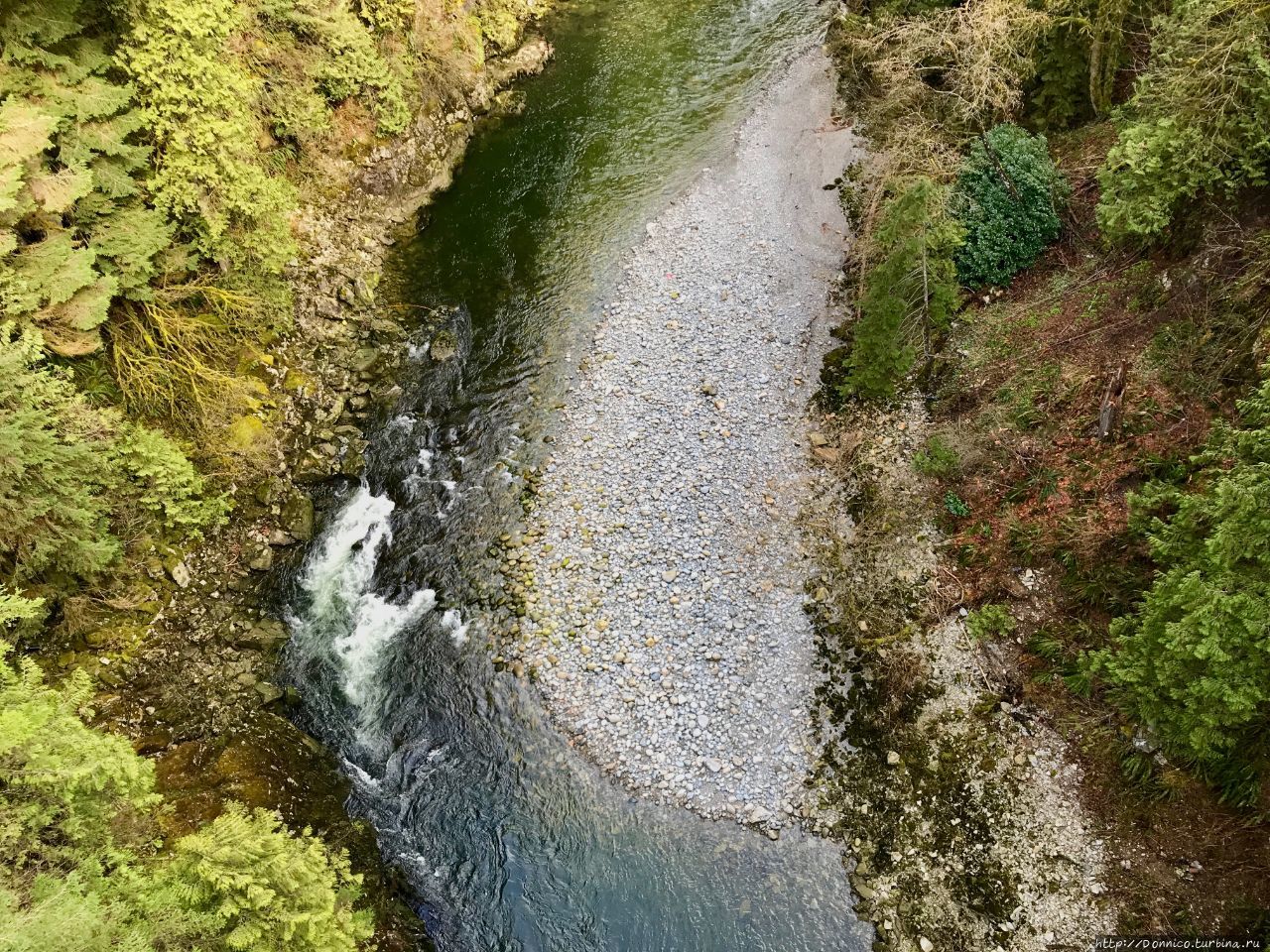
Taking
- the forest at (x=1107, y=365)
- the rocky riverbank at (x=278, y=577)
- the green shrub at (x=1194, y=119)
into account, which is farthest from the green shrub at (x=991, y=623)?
the rocky riverbank at (x=278, y=577)

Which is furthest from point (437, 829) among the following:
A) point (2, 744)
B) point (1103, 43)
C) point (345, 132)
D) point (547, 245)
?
point (1103, 43)

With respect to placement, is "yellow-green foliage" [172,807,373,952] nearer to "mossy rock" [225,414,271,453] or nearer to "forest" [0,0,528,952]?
"forest" [0,0,528,952]

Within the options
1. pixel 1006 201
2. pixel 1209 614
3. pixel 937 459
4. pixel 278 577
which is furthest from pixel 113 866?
pixel 1006 201

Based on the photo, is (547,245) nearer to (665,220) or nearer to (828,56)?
(665,220)

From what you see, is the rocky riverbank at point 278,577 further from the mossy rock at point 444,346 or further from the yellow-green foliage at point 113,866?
the yellow-green foliage at point 113,866

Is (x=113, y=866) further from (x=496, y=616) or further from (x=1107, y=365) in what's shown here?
(x=1107, y=365)
